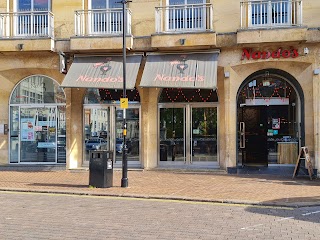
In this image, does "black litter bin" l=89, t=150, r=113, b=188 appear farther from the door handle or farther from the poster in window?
the poster in window

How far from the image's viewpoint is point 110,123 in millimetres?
16547

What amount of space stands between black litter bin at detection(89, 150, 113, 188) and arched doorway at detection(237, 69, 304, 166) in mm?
6124

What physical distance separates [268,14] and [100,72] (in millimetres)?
6362

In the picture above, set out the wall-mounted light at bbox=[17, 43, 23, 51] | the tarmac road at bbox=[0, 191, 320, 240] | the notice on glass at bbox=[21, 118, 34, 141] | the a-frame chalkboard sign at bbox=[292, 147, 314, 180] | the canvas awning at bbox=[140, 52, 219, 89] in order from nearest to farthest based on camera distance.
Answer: the tarmac road at bbox=[0, 191, 320, 240]
the a-frame chalkboard sign at bbox=[292, 147, 314, 180]
the canvas awning at bbox=[140, 52, 219, 89]
the wall-mounted light at bbox=[17, 43, 23, 51]
the notice on glass at bbox=[21, 118, 34, 141]

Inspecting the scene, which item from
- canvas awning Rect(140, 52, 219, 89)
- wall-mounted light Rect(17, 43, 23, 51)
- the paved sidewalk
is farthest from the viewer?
wall-mounted light Rect(17, 43, 23, 51)

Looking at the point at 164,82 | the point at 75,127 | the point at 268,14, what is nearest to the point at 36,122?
the point at 75,127

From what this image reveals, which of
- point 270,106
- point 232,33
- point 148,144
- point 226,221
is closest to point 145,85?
point 148,144

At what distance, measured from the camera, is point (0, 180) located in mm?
13359

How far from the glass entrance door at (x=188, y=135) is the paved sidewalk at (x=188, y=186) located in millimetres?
1030

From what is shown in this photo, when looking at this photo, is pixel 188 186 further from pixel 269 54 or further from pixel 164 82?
pixel 269 54

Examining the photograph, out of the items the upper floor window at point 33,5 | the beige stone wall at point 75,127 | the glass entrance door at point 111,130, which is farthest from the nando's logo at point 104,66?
the upper floor window at point 33,5

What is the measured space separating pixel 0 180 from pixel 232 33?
30.7ft

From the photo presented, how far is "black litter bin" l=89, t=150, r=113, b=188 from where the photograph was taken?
37.9 ft

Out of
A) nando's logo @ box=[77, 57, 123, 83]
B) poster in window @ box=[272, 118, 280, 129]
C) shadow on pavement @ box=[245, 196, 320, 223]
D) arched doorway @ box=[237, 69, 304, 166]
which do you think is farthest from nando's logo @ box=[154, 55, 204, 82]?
shadow on pavement @ box=[245, 196, 320, 223]
